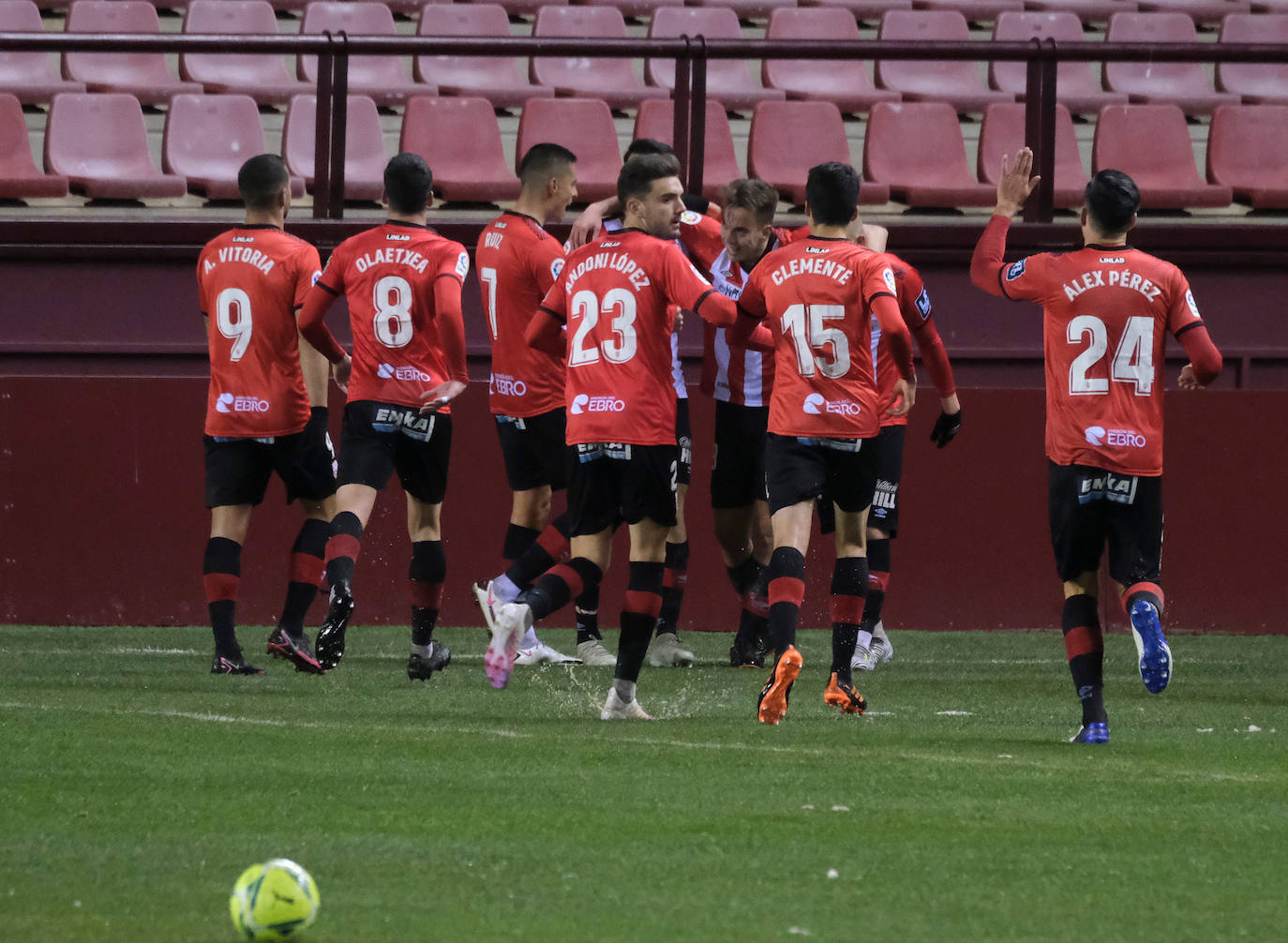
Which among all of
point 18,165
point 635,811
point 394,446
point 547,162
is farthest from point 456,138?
point 635,811

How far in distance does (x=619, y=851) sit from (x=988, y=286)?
2.93 metres

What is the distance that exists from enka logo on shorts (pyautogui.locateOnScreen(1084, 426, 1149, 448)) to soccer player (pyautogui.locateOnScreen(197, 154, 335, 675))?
139 inches

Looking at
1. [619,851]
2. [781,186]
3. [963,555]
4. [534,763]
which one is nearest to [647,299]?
Result: [534,763]

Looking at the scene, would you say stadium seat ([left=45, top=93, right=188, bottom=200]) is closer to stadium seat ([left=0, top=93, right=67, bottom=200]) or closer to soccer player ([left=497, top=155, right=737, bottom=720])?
stadium seat ([left=0, top=93, right=67, bottom=200])

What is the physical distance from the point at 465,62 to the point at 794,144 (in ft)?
9.35

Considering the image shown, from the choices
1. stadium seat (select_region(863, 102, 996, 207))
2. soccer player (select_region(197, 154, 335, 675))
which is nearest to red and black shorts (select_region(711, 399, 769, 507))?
soccer player (select_region(197, 154, 335, 675))

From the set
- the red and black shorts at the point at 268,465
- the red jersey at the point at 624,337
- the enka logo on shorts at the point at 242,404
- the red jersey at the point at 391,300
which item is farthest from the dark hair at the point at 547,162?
the red jersey at the point at 624,337

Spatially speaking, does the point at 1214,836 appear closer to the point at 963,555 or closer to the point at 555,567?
the point at 555,567

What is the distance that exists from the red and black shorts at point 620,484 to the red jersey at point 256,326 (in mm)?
1790

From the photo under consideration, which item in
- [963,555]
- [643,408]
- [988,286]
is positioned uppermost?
[988,286]

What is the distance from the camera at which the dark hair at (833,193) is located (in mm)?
7035

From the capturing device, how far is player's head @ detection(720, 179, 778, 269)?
842 cm

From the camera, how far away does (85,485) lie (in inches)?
413

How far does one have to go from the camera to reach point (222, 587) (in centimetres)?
826
